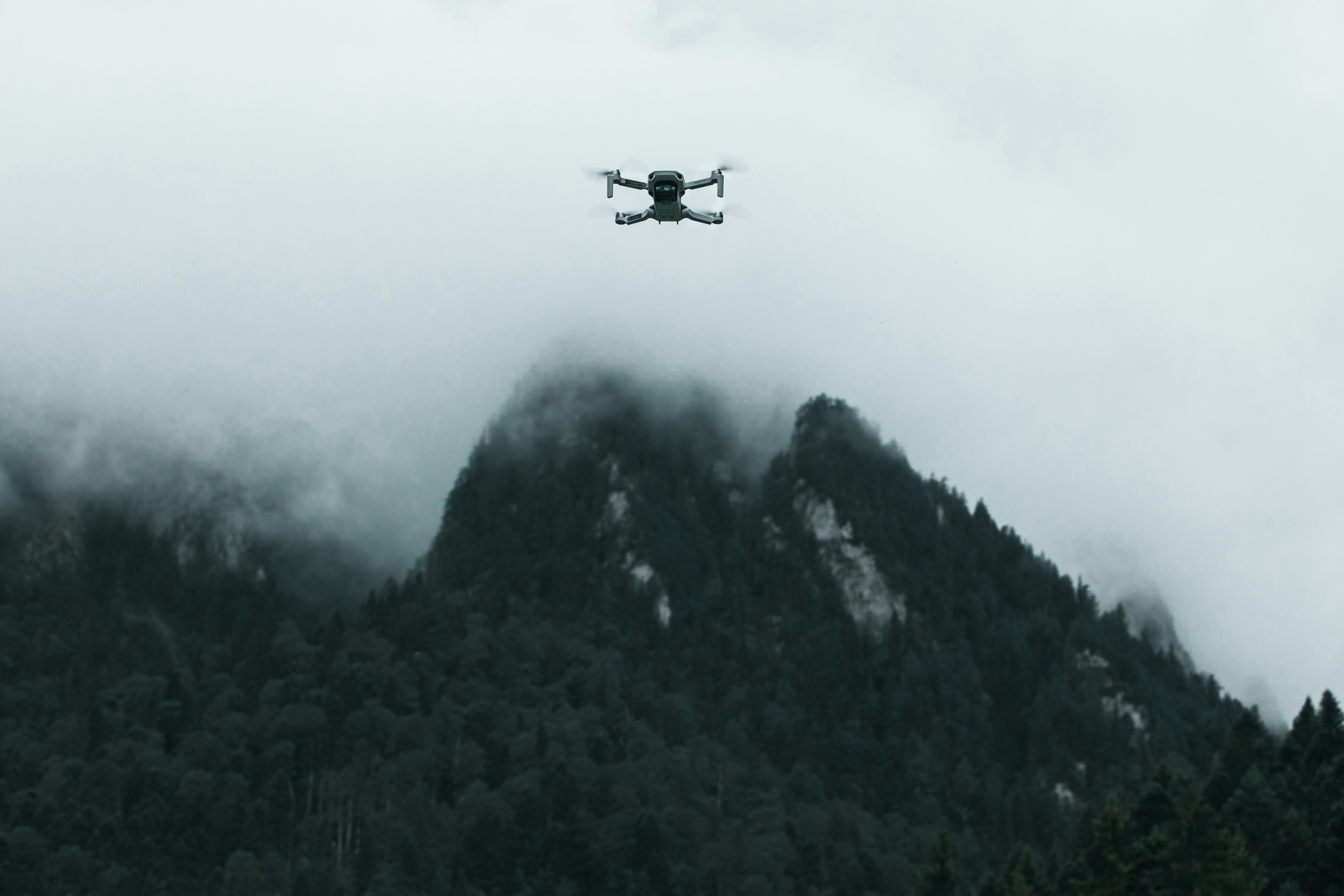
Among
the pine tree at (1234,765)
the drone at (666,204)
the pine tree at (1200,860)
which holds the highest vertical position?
the drone at (666,204)

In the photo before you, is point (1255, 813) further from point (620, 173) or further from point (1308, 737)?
point (620, 173)

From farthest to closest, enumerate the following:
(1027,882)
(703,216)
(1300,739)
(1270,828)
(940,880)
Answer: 1. (1300,739)
2. (940,880)
3. (1270,828)
4. (1027,882)
5. (703,216)

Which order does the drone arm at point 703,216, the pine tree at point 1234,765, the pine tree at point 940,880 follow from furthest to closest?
the pine tree at point 1234,765 < the pine tree at point 940,880 < the drone arm at point 703,216

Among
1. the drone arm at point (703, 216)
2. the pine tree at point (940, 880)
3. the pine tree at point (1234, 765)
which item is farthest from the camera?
the pine tree at point (1234, 765)

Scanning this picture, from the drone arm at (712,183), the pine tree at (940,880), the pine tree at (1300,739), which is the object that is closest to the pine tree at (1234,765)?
the pine tree at (1300,739)

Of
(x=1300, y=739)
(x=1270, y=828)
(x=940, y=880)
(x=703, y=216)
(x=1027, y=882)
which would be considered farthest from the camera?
(x=1300, y=739)

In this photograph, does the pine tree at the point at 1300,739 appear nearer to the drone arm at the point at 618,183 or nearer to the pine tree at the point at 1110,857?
the pine tree at the point at 1110,857

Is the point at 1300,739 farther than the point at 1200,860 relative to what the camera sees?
Yes

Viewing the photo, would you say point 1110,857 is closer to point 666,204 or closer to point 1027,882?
point 1027,882

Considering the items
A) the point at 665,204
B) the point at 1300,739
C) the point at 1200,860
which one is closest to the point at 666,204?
the point at 665,204
